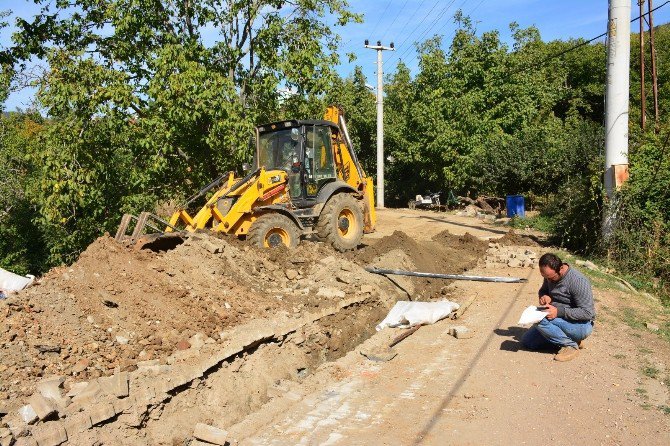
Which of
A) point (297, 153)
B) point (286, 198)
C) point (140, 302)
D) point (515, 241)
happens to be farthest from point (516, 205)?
point (140, 302)

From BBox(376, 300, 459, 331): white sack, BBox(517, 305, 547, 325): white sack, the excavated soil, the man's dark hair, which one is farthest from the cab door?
the man's dark hair

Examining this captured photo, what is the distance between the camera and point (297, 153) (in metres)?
11.6

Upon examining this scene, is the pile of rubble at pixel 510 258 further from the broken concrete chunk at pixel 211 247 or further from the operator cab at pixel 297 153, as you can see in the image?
the broken concrete chunk at pixel 211 247

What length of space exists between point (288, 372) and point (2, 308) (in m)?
3.23

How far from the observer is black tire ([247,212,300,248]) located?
10281 millimetres

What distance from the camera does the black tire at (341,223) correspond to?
1155 centimetres

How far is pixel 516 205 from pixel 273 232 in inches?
455

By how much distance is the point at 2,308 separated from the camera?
6.17 meters

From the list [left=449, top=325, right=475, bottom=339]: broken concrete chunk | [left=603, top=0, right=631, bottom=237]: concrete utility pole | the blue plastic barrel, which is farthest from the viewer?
the blue plastic barrel

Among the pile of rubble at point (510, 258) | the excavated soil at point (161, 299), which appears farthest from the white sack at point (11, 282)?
the pile of rubble at point (510, 258)

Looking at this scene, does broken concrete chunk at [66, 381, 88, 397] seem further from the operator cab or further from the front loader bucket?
the operator cab

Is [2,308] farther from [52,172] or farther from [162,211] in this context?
[162,211]

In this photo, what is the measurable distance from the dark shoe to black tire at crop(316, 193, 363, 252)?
5.97m

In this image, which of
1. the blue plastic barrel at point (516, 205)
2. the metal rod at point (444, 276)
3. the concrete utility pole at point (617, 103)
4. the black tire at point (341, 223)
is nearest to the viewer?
the metal rod at point (444, 276)
